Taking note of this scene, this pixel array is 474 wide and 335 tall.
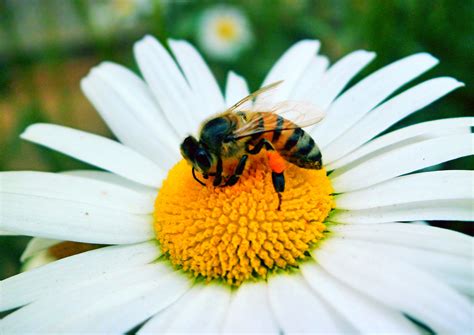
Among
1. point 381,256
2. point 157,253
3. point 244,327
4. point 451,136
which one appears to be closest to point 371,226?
point 381,256

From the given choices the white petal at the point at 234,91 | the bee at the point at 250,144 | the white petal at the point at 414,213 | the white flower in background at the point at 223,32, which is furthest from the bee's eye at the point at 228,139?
the white flower in background at the point at 223,32

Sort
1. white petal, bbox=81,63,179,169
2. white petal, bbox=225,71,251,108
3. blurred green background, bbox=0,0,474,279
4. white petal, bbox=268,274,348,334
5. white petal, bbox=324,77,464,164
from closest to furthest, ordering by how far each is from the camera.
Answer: white petal, bbox=268,274,348,334
white petal, bbox=324,77,464,164
white petal, bbox=81,63,179,169
white petal, bbox=225,71,251,108
blurred green background, bbox=0,0,474,279

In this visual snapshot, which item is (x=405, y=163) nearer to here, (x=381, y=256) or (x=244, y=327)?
(x=381, y=256)

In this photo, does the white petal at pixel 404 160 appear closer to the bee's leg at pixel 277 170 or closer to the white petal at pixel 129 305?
the bee's leg at pixel 277 170

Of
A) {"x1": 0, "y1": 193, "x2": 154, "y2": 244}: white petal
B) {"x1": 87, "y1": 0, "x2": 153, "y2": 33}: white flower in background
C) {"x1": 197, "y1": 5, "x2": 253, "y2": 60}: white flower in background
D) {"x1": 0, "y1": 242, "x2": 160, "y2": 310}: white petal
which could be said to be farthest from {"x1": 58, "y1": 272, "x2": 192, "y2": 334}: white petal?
{"x1": 87, "y1": 0, "x2": 153, "y2": 33}: white flower in background

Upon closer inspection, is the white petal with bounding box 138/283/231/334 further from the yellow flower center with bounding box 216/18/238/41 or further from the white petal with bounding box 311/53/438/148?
the yellow flower center with bounding box 216/18/238/41

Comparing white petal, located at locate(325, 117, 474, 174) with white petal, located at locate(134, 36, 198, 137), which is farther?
white petal, located at locate(134, 36, 198, 137)

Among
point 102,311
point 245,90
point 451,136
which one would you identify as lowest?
point 102,311

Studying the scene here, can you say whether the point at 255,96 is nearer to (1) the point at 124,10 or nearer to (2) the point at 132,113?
(2) the point at 132,113
